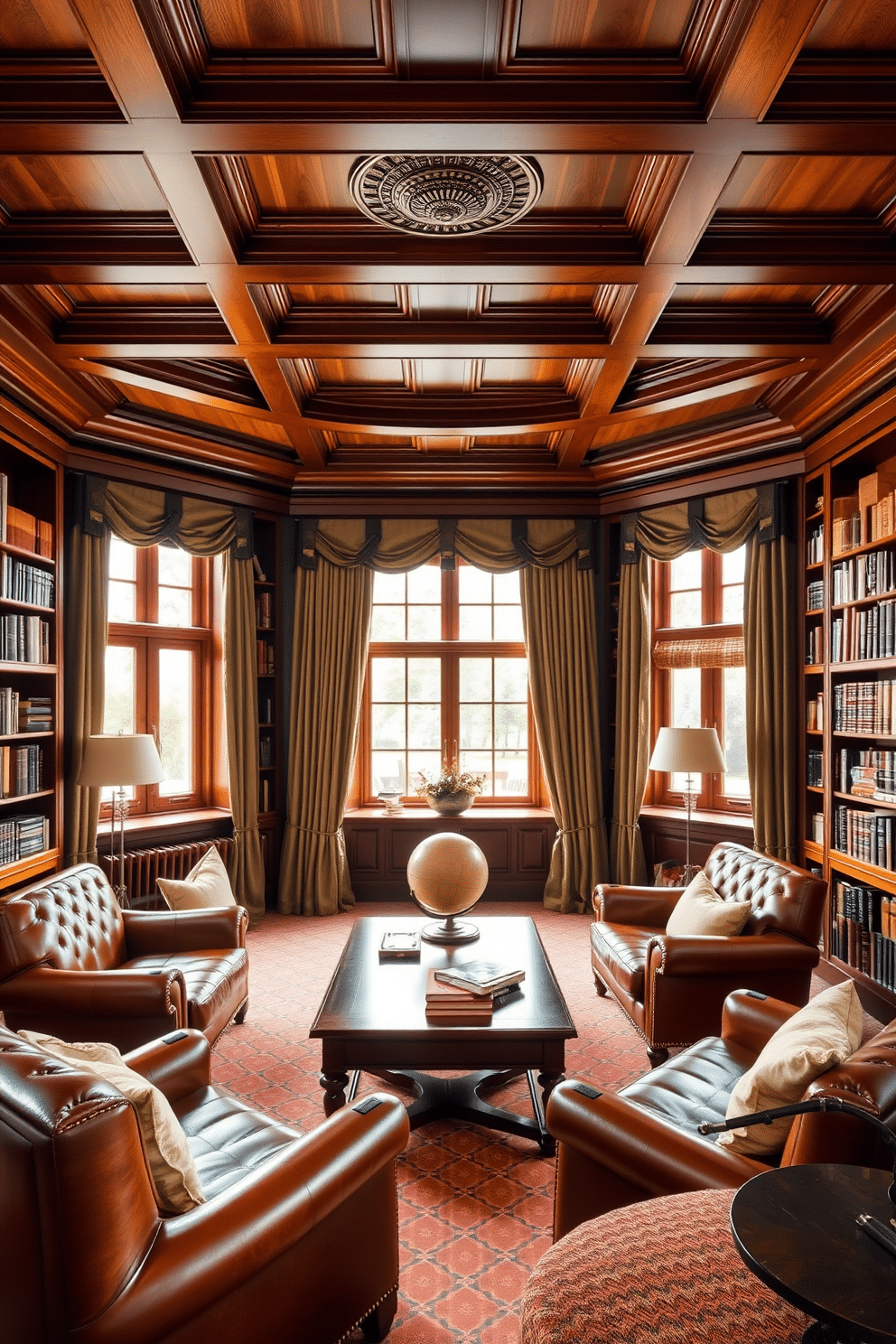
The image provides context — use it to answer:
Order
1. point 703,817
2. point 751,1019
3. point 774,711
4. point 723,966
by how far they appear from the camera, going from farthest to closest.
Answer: point 703,817 → point 774,711 → point 723,966 → point 751,1019

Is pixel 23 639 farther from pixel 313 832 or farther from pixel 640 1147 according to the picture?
pixel 640 1147

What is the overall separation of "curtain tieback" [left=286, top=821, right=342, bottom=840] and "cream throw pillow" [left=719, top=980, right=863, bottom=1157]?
465 centimetres

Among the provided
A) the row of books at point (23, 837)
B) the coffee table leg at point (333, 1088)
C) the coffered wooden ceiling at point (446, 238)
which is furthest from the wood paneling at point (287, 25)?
the row of books at point (23, 837)

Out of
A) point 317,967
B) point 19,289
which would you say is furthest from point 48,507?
point 317,967

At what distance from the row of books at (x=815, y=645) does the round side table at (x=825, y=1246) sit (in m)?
3.99

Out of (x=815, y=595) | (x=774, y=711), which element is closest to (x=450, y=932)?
(x=774, y=711)

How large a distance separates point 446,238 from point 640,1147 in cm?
317

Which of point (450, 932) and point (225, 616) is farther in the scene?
point (225, 616)

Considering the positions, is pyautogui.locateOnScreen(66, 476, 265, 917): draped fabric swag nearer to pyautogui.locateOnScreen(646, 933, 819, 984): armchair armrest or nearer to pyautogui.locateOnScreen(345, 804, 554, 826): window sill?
pyautogui.locateOnScreen(345, 804, 554, 826): window sill

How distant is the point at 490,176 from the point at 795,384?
106 inches

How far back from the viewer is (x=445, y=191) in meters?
2.95

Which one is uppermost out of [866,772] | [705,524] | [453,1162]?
[705,524]

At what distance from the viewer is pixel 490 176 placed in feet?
9.39

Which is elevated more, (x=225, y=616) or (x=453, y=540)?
(x=453, y=540)
